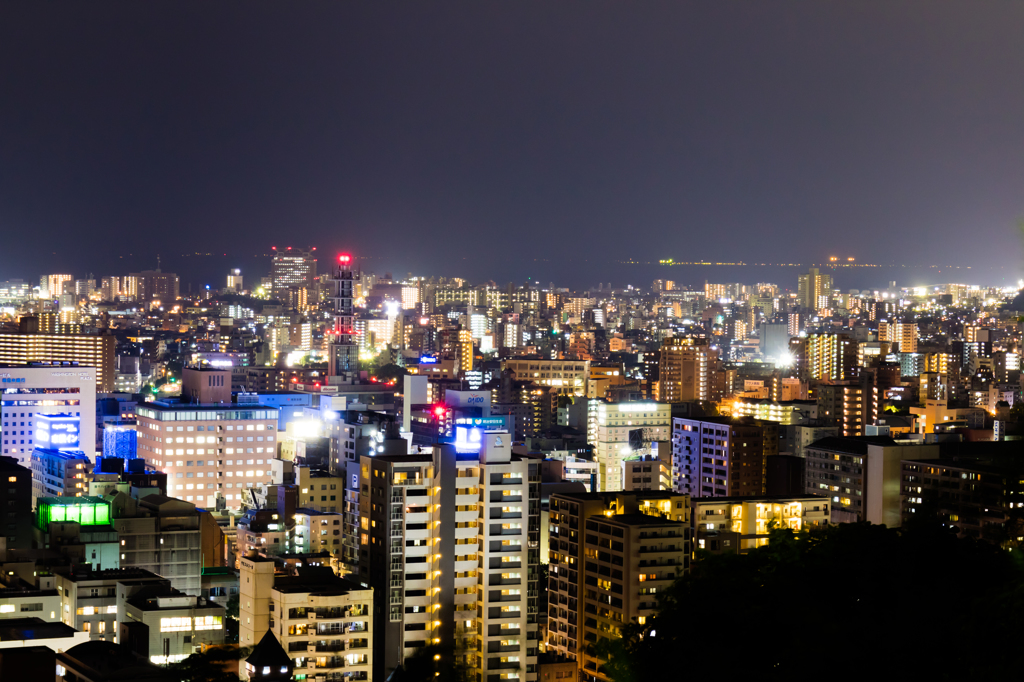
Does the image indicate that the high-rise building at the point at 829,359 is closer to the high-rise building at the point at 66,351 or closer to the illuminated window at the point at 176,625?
the high-rise building at the point at 66,351

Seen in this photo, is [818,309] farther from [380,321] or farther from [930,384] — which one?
[930,384]

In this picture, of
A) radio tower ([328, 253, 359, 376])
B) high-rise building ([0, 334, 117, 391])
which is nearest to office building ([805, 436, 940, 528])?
radio tower ([328, 253, 359, 376])

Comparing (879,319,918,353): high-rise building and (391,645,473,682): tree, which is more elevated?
(879,319,918,353): high-rise building

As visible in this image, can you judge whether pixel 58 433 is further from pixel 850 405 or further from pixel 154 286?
pixel 154 286

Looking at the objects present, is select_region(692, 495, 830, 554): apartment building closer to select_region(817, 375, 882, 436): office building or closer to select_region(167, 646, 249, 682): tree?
select_region(167, 646, 249, 682): tree

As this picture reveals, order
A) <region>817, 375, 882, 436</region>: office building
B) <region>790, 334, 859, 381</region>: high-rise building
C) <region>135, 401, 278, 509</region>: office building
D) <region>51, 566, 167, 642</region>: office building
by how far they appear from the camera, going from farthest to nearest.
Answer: <region>790, 334, 859, 381</region>: high-rise building → <region>817, 375, 882, 436</region>: office building → <region>135, 401, 278, 509</region>: office building → <region>51, 566, 167, 642</region>: office building

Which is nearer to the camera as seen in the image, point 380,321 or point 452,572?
point 452,572

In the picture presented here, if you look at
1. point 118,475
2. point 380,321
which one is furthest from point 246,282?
point 118,475
